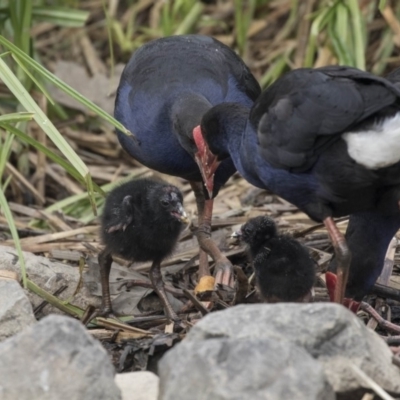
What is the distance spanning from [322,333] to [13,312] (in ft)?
4.19

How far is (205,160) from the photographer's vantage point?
5.17m

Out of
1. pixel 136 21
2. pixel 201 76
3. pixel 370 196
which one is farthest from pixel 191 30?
pixel 370 196

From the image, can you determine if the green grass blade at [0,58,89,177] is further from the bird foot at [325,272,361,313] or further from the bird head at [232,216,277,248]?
the bird foot at [325,272,361,313]

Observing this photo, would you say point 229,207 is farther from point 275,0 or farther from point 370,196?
point 275,0

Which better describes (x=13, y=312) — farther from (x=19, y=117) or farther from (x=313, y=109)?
(x=313, y=109)

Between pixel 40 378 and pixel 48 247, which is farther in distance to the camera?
pixel 48 247

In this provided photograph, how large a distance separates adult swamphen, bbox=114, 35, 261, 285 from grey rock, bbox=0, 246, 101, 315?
706mm

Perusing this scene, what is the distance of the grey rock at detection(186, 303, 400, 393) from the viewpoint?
3406mm

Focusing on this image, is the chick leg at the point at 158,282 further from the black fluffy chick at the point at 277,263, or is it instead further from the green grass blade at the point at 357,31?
the green grass blade at the point at 357,31

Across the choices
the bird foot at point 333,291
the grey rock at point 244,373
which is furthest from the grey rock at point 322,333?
the bird foot at point 333,291

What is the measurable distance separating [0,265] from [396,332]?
1.91 m

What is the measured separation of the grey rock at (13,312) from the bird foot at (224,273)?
1456 mm

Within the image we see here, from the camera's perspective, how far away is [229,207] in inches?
264

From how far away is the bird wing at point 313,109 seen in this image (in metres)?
4.04
